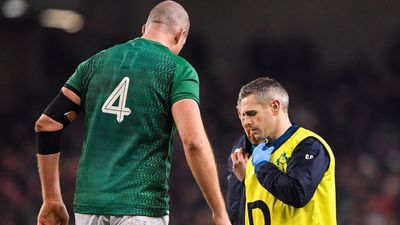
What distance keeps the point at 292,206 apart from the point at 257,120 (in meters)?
0.43

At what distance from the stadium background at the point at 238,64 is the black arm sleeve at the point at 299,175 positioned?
698 centimetres

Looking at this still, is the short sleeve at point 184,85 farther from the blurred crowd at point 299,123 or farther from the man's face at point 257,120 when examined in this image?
the blurred crowd at point 299,123

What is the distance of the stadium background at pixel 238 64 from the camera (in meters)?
11.8

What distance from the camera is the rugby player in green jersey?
3.82 meters

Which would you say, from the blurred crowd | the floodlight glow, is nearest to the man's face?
the blurred crowd

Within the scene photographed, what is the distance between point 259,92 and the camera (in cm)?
446

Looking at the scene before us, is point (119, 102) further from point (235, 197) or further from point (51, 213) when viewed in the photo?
point (235, 197)

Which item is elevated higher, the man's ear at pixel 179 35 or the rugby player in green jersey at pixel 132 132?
the man's ear at pixel 179 35

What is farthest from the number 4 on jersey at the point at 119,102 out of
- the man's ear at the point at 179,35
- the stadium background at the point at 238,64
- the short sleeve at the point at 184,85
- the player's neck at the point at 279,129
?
the stadium background at the point at 238,64

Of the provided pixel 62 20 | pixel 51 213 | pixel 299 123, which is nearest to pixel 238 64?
pixel 299 123

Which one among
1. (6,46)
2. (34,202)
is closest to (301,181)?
(34,202)

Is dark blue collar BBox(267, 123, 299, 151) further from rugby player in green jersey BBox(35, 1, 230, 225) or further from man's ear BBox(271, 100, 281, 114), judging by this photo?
rugby player in green jersey BBox(35, 1, 230, 225)

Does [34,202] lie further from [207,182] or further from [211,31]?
[207,182]

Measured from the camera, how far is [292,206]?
4270 millimetres
